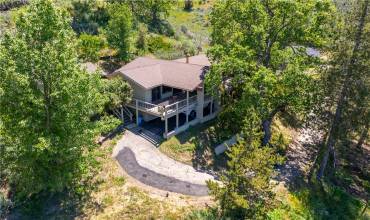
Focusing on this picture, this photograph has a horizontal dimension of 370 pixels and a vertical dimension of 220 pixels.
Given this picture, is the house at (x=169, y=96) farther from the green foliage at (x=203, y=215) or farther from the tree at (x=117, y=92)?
the green foliage at (x=203, y=215)

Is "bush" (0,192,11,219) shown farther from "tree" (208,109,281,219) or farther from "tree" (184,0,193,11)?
"tree" (184,0,193,11)

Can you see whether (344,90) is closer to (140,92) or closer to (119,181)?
(140,92)

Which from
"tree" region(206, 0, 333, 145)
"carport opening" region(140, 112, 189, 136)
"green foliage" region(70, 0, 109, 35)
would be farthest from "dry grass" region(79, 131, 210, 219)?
"green foliage" region(70, 0, 109, 35)

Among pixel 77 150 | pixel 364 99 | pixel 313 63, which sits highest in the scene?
pixel 313 63

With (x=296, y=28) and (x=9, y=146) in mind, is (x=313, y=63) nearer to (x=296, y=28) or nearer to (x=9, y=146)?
(x=296, y=28)

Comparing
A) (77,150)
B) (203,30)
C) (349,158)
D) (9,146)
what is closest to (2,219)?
(9,146)

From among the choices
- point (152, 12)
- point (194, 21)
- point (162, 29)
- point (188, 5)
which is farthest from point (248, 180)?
point (188, 5)

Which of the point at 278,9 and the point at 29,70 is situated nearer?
the point at 29,70
